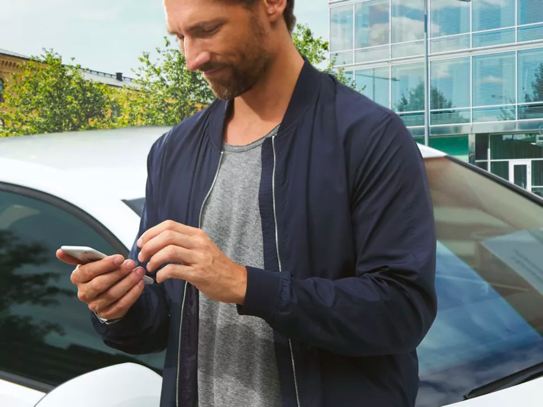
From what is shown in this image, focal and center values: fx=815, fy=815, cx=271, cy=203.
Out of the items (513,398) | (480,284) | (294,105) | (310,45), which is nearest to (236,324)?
(294,105)

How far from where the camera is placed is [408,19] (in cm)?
3133

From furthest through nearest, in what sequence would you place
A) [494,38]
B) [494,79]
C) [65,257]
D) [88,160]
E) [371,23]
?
[371,23] → [494,38] → [494,79] → [88,160] → [65,257]

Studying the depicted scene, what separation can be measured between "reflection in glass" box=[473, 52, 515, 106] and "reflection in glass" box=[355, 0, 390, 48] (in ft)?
13.6

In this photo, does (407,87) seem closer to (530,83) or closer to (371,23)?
(371,23)

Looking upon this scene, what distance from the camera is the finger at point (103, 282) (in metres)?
1.39

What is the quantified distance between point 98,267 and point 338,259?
406mm

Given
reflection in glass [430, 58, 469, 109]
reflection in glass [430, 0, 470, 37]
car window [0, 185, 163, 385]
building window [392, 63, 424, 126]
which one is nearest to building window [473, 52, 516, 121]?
reflection in glass [430, 58, 469, 109]

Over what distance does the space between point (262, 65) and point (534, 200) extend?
1.33 m

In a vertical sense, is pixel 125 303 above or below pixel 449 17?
below

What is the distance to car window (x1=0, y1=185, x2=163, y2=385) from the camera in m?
1.92

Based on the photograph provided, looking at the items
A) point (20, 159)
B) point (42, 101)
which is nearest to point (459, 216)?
point (20, 159)

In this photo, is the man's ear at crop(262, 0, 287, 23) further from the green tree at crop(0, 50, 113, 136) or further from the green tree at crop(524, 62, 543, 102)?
Answer: the green tree at crop(0, 50, 113, 136)

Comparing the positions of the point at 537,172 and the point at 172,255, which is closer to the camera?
the point at 172,255

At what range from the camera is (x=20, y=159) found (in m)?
2.14
